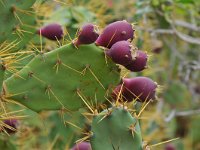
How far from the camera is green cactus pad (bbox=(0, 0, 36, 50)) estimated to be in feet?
7.57

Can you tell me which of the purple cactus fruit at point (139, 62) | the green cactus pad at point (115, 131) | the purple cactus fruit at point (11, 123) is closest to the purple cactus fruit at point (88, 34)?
the purple cactus fruit at point (139, 62)

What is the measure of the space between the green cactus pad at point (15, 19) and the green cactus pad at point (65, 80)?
0.18 metres

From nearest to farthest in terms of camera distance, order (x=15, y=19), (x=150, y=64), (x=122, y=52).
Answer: (x=122, y=52)
(x=15, y=19)
(x=150, y=64)

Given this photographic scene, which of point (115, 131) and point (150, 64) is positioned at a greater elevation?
point (115, 131)

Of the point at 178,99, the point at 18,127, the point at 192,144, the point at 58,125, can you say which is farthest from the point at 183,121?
the point at 18,127

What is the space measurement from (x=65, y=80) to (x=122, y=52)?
12.8 inches

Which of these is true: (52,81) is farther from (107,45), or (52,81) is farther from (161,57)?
(161,57)

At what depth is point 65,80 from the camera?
228cm

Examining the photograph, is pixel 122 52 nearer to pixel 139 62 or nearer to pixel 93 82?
pixel 139 62

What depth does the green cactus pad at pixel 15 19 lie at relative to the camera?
2.31 meters

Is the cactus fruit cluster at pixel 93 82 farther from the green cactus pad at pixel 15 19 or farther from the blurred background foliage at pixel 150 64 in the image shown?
the blurred background foliage at pixel 150 64

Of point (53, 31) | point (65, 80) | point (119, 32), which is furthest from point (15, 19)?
point (119, 32)

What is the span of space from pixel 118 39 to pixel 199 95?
3.12 metres

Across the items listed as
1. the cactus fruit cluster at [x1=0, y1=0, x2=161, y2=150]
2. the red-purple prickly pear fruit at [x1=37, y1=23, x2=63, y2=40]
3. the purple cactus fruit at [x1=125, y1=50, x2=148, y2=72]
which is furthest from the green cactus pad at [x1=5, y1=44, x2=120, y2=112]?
the red-purple prickly pear fruit at [x1=37, y1=23, x2=63, y2=40]
